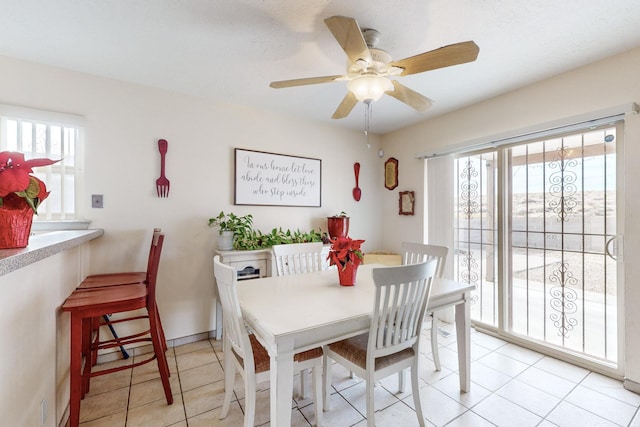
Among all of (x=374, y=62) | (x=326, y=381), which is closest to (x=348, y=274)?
(x=326, y=381)

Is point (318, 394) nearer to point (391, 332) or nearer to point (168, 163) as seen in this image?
point (391, 332)

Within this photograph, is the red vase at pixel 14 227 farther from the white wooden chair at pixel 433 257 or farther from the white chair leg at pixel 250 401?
the white wooden chair at pixel 433 257

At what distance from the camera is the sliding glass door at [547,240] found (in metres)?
2.17

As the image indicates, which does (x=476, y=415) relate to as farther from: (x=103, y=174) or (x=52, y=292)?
(x=103, y=174)

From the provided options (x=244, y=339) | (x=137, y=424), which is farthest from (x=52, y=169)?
(x=244, y=339)

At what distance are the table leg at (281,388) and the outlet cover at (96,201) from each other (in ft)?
6.78

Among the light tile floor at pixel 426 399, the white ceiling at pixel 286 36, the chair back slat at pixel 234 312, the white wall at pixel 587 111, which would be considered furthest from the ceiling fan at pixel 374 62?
the light tile floor at pixel 426 399

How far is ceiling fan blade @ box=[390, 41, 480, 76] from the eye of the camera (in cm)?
131

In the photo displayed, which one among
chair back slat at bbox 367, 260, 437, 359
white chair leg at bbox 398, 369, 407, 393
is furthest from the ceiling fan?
white chair leg at bbox 398, 369, 407, 393

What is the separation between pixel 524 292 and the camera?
263 cm

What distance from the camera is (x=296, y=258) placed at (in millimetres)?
2414

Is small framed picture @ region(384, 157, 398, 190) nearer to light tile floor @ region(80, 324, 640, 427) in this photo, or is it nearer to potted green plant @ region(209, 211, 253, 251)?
potted green plant @ region(209, 211, 253, 251)

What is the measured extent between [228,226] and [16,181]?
1646mm

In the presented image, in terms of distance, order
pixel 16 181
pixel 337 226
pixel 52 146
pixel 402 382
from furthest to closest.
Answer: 1. pixel 337 226
2. pixel 52 146
3. pixel 402 382
4. pixel 16 181
